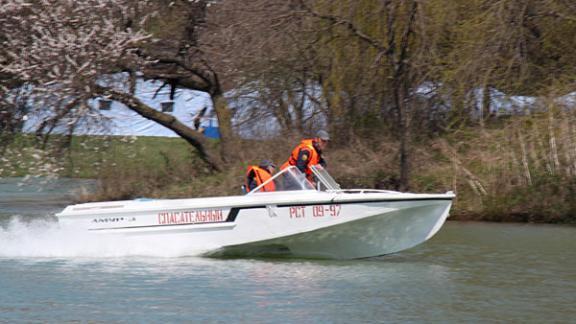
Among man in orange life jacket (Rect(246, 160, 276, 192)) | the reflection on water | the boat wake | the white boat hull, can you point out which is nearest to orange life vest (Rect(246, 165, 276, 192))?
man in orange life jacket (Rect(246, 160, 276, 192))

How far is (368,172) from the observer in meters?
22.7

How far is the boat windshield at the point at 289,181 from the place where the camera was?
14.6 metres

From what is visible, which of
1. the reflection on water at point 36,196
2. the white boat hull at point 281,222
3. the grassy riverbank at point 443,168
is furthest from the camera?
the reflection on water at point 36,196

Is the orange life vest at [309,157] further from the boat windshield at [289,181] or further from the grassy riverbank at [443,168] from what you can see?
the grassy riverbank at [443,168]

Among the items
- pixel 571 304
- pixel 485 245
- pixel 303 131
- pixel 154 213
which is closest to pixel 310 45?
pixel 303 131

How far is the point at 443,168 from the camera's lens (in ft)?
72.6

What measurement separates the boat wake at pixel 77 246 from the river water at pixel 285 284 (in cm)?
2

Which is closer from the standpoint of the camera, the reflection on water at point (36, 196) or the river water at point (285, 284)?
the river water at point (285, 284)

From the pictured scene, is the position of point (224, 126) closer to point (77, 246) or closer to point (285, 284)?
point (77, 246)

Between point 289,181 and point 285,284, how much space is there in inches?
83.4

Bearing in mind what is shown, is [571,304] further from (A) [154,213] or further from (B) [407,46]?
(B) [407,46]

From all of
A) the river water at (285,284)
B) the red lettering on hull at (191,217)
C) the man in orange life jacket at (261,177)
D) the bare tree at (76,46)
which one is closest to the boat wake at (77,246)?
the river water at (285,284)

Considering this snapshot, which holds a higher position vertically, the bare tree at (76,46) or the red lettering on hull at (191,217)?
the bare tree at (76,46)

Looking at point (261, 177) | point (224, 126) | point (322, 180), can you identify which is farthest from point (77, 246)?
point (224, 126)
